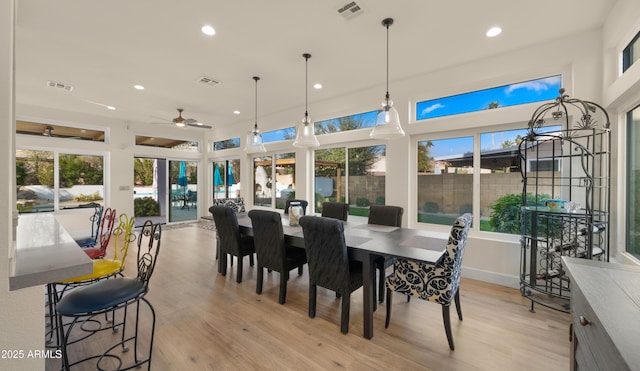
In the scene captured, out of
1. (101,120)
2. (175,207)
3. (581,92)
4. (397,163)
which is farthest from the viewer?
(175,207)

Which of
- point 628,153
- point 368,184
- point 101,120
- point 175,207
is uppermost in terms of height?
point 101,120

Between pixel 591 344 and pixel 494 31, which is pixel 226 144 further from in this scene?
pixel 591 344

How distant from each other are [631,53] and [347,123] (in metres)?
3.51

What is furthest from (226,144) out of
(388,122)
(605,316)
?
(605,316)

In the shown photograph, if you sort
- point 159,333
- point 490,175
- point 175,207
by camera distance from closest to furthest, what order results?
point 159,333
point 490,175
point 175,207

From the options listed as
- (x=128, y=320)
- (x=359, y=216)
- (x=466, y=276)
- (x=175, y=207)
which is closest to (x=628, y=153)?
(x=466, y=276)

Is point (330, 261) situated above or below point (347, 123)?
below

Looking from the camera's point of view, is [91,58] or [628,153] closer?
[628,153]

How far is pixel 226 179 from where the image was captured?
8094mm

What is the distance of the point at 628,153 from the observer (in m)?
2.58

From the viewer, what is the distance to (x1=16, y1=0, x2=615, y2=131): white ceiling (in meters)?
2.50

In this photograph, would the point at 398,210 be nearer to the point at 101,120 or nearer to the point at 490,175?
the point at 490,175

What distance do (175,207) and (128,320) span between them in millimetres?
5950

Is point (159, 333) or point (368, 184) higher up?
point (368, 184)
